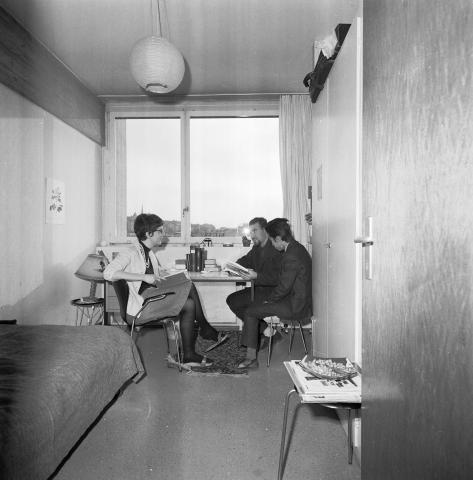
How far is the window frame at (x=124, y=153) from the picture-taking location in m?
5.26

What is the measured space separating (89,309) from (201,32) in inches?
130

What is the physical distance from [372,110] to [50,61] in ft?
12.8

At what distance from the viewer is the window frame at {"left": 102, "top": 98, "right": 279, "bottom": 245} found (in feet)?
17.3

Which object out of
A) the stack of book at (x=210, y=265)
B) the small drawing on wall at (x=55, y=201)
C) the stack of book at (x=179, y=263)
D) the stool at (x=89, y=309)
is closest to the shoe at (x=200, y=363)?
the stack of book at (x=210, y=265)

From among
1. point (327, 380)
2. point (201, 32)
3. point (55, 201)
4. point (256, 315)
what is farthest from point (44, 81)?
point (327, 380)

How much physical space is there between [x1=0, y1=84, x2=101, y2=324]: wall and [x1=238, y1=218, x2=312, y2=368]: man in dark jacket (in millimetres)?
1981

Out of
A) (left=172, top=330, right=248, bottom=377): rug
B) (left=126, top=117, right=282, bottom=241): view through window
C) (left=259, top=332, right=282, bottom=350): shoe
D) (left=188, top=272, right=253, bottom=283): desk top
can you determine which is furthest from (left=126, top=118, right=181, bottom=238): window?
(left=259, top=332, right=282, bottom=350): shoe

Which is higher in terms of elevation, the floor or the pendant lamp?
the pendant lamp

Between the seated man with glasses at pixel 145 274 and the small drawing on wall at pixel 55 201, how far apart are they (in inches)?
42.3

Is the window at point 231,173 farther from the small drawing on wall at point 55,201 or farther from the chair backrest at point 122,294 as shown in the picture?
the chair backrest at point 122,294

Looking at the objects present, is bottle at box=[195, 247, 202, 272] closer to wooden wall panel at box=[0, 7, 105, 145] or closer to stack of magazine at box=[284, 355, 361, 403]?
wooden wall panel at box=[0, 7, 105, 145]

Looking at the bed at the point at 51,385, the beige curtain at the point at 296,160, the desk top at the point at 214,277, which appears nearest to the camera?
the bed at the point at 51,385

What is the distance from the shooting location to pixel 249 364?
3.38m

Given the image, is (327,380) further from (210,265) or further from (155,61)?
(210,265)
